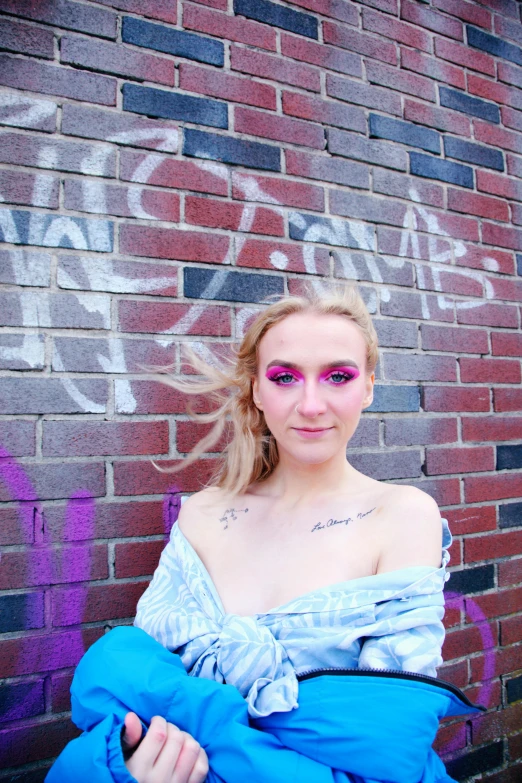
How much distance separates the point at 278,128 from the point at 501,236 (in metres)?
1.18

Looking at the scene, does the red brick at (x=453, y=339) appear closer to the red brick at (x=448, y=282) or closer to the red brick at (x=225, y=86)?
the red brick at (x=448, y=282)

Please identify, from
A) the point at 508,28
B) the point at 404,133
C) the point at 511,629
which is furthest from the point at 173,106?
the point at 511,629

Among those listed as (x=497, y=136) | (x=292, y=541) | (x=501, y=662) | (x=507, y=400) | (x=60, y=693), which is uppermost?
(x=497, y=136)

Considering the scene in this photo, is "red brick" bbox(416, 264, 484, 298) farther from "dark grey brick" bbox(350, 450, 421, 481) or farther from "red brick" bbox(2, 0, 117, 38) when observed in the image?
"red brick" bbox(2, 0, 117, 38)

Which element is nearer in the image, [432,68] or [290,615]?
[290,615]

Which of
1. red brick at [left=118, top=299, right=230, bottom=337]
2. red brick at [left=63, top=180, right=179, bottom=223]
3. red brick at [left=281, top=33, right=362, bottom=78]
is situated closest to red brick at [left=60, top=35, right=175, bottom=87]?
red brick at [left=63, top=180, right=179, bottom=223]

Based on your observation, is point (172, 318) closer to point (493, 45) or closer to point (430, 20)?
point (430, 20)

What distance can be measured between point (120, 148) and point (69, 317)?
0.61m

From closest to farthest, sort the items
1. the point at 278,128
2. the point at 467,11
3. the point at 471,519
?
the point at 278,128
the point at 471,519
the point at 467,11

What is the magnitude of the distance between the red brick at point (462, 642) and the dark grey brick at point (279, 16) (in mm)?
2471

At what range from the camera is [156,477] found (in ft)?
6.14

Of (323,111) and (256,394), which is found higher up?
(323,111)

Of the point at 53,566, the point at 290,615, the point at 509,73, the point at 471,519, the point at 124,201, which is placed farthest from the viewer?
the point at 509,73

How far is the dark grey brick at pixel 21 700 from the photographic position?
1646 mm
